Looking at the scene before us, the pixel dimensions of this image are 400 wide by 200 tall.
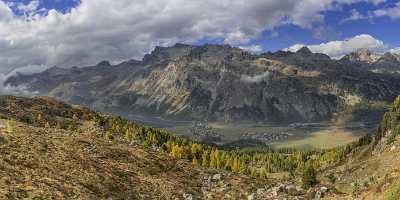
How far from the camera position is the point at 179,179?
259ft

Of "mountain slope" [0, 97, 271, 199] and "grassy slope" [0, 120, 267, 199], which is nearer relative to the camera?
"grassy slope" [0, 120, 267, 199]

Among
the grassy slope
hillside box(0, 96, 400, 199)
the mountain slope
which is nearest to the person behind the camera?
hillside box(0, 96, 400, 199)

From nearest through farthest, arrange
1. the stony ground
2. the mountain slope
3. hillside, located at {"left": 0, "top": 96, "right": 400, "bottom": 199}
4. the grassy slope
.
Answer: hillside, located at {"left": 0, "top": 96, "right": 400, "bottom": 199} < the grassy slope < the mountain slope < the stony ground

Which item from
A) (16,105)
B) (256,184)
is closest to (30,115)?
(16,105)

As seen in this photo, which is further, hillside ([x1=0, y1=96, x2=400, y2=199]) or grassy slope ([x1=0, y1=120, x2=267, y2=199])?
grassy slope ([x1=0, y1=120, x2=267, y2=199])

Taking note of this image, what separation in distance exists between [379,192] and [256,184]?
106 ft

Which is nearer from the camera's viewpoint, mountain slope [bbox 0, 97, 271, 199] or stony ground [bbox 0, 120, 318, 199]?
mountain slope [bbox 0, 97, 271, 199]

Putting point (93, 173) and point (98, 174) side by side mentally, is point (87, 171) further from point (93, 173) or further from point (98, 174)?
point (98, 174)

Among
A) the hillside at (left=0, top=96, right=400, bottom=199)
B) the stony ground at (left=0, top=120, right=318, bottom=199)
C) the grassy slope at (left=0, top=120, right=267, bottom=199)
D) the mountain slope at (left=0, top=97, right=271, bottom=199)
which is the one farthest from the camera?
the stony ground at (left=0, top=120, right=318, bottom=199)

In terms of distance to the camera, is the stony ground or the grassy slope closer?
the grassy slope

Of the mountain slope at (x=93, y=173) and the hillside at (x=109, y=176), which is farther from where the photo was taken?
the mountain slope at (x=93, y=173)

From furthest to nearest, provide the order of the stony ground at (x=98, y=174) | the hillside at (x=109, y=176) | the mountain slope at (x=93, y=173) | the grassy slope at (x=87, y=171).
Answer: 1. the stony ground at (x=98, y=174)
2. the mountain slope at (x=93, y=173)
3. the grassy slope at (x=87, y=171)
4. the hillside at (x=109, y=176)

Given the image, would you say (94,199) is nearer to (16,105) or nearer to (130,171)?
(130,171)

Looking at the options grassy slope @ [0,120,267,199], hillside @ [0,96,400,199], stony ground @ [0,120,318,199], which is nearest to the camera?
hillside @ [0,96,400,199]
